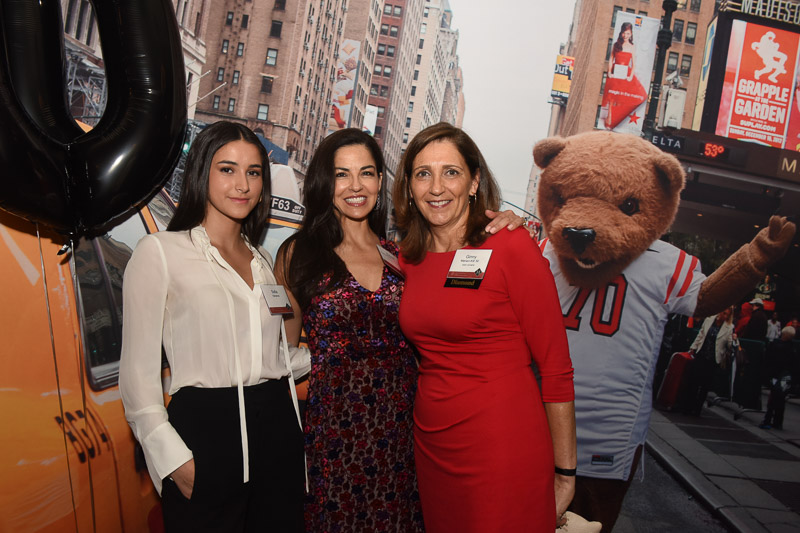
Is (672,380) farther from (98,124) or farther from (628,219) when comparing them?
(98,124)

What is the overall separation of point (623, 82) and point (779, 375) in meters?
1.99

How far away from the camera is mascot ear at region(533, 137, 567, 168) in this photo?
307cm


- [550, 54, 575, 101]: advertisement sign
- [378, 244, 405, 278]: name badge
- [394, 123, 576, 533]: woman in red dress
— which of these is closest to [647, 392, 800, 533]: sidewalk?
[394, 123, 576, 533]: woman in red dress

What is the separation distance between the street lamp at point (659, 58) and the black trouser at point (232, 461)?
2.50m

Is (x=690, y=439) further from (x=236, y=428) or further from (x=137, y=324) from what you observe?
(x=137, y=324)

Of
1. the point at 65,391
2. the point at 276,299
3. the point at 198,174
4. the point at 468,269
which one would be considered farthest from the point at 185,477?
the point at 468,269

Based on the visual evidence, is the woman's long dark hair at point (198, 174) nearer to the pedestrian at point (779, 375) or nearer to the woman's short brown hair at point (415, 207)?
the woman's short brown hair at point (415, 207)

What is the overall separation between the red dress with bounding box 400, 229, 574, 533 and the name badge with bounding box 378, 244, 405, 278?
1.06 feet

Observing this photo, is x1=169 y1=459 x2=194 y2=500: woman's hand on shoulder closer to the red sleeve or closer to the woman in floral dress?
the woman in floral dress

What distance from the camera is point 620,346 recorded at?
2934mm

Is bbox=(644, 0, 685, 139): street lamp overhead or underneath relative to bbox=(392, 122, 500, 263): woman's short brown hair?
overhead

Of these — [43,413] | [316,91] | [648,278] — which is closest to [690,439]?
[648,278]

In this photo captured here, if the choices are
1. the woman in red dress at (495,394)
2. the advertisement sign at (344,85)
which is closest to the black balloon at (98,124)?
the woman in red dress at (495,394)

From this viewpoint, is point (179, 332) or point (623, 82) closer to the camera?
point (179, 332)
